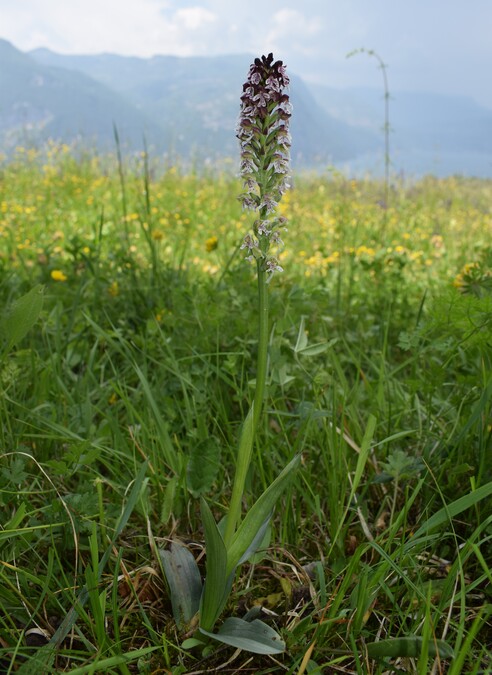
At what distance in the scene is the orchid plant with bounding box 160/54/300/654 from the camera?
1034 millimetres

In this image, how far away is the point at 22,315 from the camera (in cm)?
145

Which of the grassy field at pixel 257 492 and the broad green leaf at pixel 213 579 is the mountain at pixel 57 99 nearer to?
the grassy field at pixel 257 492

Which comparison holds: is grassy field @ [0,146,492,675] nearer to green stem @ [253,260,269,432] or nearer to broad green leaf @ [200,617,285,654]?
broad green leaf @ [200,617,285,654]

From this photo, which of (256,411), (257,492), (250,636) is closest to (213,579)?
(250,636)

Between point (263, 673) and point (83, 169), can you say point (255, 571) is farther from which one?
point (83, 169)

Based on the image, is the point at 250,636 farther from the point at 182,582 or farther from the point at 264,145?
the point at 264,145

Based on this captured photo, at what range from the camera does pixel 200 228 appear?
6.30m

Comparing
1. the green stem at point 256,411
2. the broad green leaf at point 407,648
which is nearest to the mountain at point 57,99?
the green stem at point 256,411

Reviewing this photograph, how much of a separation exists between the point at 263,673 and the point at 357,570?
0.36 m

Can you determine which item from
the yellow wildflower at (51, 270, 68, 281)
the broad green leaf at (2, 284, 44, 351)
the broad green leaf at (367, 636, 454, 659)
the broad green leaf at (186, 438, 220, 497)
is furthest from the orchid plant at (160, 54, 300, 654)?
the yellow wildflower at (51, 270, 68, 281)

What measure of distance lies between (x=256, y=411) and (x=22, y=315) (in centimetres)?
73

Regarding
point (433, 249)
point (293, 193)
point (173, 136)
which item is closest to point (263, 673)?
point (433, 249)

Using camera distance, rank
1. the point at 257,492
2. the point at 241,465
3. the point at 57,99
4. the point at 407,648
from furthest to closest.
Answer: the point at 57,99 < the point at 257,492 < the point at 241,465 < the point at 407,648

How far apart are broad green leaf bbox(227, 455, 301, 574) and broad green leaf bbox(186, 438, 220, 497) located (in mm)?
313
